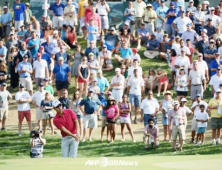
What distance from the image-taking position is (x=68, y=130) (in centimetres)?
1256

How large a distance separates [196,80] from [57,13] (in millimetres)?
7592

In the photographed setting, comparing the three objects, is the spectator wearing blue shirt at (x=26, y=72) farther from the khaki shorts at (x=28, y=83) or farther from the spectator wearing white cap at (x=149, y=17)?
the spectator wearing white cap at (x=149, y=17)

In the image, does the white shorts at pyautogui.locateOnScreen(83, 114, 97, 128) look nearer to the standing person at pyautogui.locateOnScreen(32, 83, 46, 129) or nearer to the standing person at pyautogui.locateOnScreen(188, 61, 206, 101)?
the standing person at pyautogui.locateOnScreen(32, 83, 46, 129)

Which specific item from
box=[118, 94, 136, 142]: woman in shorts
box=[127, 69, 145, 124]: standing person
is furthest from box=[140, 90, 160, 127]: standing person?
box=[127, 69, 145, 124]: standing person

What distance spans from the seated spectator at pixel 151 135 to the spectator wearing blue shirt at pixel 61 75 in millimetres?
4410

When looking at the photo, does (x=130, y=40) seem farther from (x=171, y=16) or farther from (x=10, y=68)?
(x=10, y=68)

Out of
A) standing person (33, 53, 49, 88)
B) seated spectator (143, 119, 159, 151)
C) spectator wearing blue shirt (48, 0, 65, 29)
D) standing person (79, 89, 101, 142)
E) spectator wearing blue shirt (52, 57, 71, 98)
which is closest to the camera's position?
Result: seated spectator (143, 119, 159, 151)

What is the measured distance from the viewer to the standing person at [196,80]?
67.2 ft

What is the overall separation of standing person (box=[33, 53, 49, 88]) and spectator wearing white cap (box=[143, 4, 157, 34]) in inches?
243

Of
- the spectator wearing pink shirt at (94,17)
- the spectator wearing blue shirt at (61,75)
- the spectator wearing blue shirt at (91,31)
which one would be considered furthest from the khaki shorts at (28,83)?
the spectator wearing pink shirt at (94,17)

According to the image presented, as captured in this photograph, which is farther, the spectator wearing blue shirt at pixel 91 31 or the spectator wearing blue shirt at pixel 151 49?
the spectator wearing blue shirt at pixel 151 49

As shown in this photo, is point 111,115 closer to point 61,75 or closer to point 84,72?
point 61,75

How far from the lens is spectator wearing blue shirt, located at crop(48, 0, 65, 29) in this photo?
84.4 ft

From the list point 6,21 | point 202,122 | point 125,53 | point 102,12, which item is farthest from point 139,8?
point 202,122
